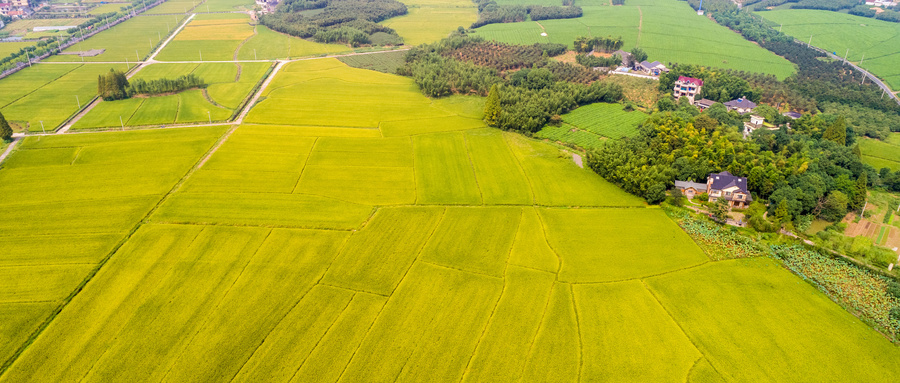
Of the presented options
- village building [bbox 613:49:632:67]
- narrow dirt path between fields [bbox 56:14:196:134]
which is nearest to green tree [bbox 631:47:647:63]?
village building [bbox 613:49:632:67]

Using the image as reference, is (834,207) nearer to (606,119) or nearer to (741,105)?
(741,105)

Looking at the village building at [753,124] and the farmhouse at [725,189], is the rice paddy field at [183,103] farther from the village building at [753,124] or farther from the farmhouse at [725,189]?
the village building at [753,124]

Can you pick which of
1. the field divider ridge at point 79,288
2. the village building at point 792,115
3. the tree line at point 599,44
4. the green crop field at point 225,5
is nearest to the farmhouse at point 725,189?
the village building at point 792,115

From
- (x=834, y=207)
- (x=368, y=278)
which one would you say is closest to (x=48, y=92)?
(x=368, y=278)

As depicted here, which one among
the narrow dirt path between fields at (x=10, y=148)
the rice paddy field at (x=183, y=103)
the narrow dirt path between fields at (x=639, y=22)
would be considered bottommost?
the narrow dirt path between fields at (x=10, y=148)

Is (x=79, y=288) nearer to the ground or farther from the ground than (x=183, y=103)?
nearer to the ground

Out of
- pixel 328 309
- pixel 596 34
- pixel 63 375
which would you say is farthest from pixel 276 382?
pixel 596 34

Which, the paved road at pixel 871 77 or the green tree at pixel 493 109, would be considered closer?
the green tree at pixel 493 109
